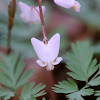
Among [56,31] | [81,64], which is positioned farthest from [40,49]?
[56,31]

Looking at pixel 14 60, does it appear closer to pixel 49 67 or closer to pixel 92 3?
A: pixel 49 67

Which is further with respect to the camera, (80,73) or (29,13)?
(29,13)

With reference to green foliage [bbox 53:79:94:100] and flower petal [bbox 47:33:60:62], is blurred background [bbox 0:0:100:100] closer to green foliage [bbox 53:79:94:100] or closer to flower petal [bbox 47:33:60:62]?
green foliage [bbox 53:79:94:100]

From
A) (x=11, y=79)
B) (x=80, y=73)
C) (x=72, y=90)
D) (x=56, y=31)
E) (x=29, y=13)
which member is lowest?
(x=72, y=90)

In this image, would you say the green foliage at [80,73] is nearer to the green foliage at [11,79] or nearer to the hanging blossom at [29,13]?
the green foliage at [11,79]

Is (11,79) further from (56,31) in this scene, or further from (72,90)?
(56,31)

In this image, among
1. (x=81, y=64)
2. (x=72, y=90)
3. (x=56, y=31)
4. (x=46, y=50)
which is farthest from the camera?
(x=56, y=31)

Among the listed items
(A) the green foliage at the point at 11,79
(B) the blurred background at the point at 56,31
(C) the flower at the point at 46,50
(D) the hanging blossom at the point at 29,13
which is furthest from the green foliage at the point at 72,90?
(D) the hanging blossom at the point at 29,13
